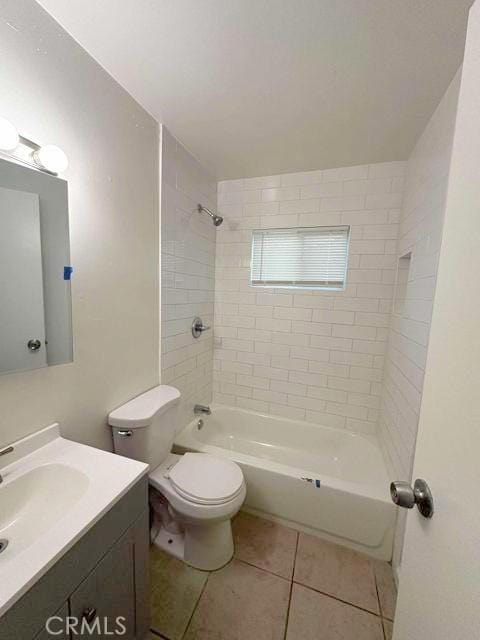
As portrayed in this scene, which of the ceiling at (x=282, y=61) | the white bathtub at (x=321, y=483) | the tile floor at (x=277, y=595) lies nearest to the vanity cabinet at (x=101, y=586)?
the tile floor at (x=277, y=595)

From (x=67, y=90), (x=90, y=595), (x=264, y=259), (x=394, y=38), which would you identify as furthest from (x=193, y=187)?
(x=90, y=595)

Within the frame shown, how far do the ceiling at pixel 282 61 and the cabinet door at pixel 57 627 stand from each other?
73.1 inches

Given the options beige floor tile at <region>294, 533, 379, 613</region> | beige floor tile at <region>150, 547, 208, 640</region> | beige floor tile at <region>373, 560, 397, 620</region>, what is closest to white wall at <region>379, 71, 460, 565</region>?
beige floor tile at <region>373, 560, 397, 620</region>

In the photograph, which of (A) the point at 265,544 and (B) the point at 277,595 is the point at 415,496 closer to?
(B) the point at 277,595

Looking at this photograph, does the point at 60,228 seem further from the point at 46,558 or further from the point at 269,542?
the point at 269,542

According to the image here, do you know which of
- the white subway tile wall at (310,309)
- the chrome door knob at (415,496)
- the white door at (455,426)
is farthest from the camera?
the white subway tile wall at (310,309)

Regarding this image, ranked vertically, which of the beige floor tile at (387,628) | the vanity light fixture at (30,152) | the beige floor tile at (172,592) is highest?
the vanity light fixture at (30,152)

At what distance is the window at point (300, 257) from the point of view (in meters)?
2.06

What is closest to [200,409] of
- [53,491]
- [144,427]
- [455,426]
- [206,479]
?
[206,479]

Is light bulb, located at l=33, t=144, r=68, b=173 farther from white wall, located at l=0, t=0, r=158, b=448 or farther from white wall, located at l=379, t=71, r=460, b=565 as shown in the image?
white wall, located at l=379, t=71, r=460, b=565

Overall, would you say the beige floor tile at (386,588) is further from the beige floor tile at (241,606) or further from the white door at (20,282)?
the white door at (20,282)

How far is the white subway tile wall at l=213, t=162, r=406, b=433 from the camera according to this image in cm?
190

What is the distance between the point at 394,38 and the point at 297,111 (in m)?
0.48

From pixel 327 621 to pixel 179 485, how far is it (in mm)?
895
